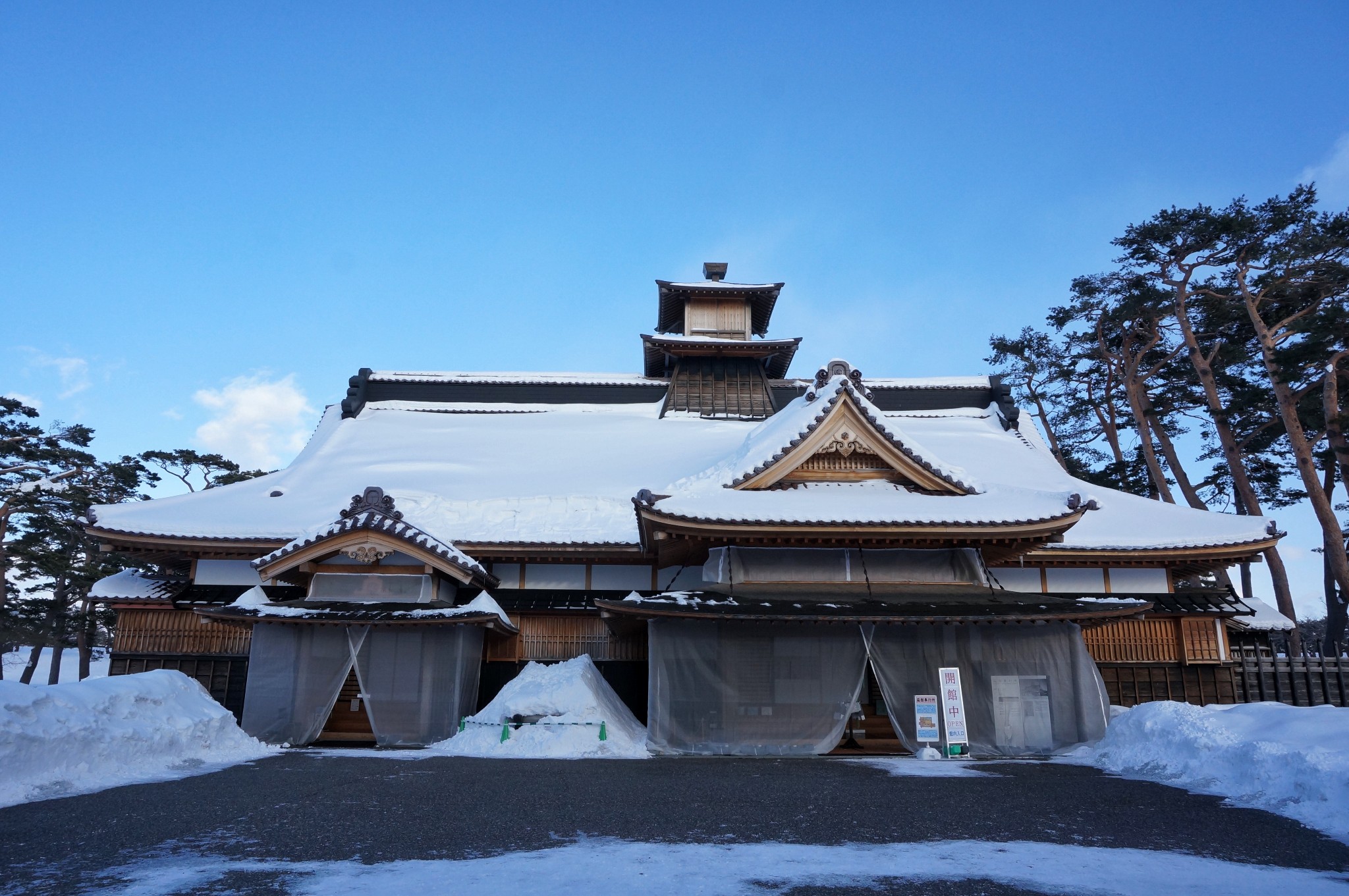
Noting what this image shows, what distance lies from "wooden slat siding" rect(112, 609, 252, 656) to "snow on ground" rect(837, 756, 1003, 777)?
10.7 meters

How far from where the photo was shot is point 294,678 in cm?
1197

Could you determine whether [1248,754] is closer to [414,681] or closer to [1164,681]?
[1164,681]

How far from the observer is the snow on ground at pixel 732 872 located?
4031mm

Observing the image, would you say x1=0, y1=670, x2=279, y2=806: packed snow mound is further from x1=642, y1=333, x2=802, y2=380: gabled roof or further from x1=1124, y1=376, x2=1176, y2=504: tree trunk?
x1=1124, y1=376, x2=1176, y2=504: tree trunk

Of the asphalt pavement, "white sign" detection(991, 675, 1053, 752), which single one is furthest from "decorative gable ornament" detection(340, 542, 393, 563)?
"white sign" detection(991, 675, 1053, 752)

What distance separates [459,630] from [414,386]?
36.9 feet

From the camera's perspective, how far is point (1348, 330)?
18859 millimetres

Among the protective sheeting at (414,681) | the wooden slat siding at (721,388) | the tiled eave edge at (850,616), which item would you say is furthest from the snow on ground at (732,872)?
the wooden slat siding at (721,388)

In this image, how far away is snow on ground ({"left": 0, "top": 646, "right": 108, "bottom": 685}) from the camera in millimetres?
35719

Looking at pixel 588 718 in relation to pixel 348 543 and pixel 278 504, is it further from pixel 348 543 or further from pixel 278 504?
pixel 278 504

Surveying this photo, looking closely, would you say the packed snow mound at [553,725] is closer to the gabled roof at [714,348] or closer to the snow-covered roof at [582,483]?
the snow-covered roof at [582,483]

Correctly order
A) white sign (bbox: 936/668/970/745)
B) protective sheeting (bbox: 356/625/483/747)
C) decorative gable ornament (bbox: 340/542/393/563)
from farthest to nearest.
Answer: decorative gable ornament (bbox: 340/542/393/563) < protective sheeting (bbox: 356/625/483/747) < white sign (bbox: 936/668/970/745)

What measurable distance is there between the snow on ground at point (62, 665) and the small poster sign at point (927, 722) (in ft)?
116

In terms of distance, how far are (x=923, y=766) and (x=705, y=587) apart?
4162 millimetres
